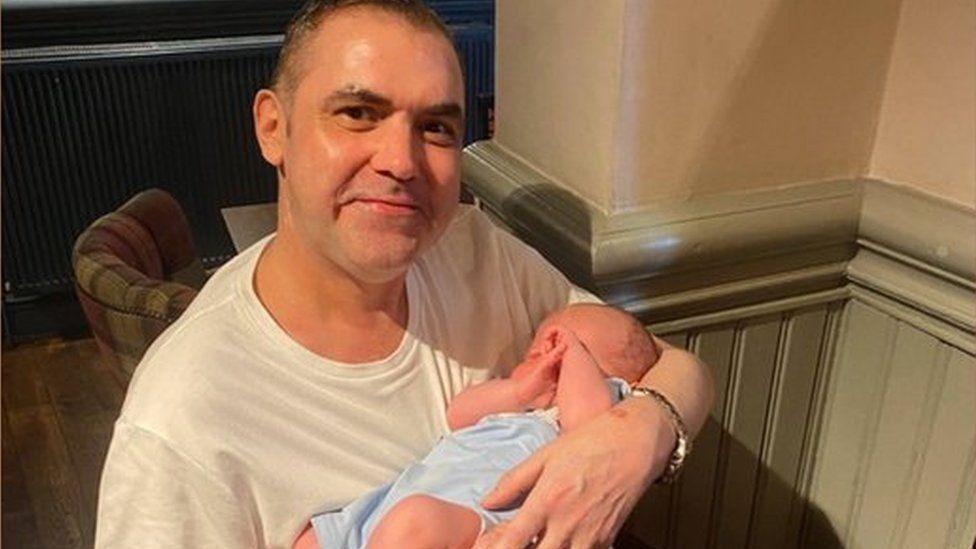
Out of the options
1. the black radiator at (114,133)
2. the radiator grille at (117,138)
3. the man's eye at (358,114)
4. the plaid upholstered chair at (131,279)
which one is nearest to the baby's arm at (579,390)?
the man's eye at (358,114)

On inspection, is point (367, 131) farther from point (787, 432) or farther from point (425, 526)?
point (787, 432)

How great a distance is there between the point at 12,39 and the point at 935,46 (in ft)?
9.36

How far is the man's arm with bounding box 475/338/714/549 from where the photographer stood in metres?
0.98

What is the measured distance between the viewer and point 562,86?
52.5 inches

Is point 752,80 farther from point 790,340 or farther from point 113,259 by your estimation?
point 113,259

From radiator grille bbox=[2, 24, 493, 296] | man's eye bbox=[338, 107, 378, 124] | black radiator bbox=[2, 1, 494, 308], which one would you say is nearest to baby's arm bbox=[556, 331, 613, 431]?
man's eye bbox=[338, 107, 378, 124]

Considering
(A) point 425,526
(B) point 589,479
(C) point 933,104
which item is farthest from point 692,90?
(A) point 425,526

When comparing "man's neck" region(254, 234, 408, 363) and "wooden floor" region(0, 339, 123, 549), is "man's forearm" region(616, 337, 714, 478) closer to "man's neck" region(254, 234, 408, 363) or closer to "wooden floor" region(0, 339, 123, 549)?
"man's neck" region(254, 234, 408, 363)

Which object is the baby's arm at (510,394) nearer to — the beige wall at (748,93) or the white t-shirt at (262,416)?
the white t-shirt at (262,416)

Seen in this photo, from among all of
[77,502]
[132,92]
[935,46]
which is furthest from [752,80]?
[132,92]

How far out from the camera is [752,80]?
130 cm

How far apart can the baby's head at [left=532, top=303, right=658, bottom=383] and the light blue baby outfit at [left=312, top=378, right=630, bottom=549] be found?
0.12m

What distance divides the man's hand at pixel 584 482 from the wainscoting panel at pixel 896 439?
0.50m

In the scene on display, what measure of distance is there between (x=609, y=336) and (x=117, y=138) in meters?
2.58
